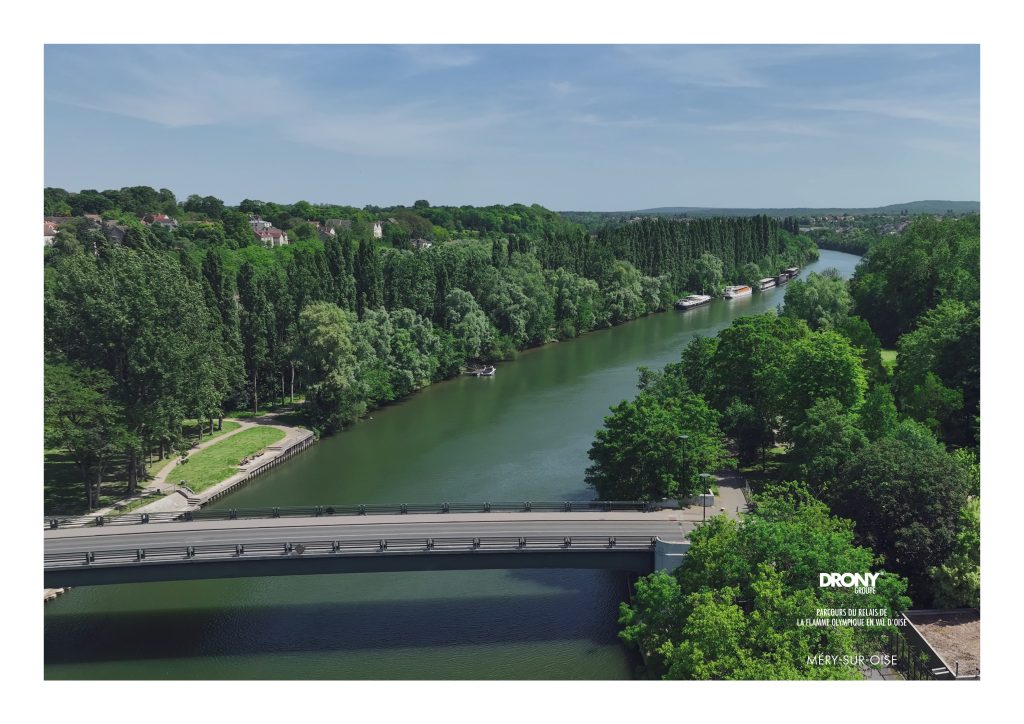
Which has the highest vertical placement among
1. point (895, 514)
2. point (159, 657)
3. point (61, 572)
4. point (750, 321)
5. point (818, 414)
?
point (750, 321)

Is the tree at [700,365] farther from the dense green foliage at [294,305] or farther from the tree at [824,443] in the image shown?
the dense green foliage at [294,305]

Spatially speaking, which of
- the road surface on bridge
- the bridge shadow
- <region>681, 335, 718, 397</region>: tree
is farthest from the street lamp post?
<region>681, 335, 718, 397</region>: tree

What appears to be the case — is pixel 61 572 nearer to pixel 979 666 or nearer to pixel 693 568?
pixel 693 568

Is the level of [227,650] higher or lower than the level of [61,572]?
lower

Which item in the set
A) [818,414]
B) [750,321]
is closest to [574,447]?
[750,321]

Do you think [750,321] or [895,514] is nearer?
[895,514]

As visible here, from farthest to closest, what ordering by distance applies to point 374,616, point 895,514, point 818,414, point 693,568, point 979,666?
point 818,414, point 374,616, point 895,514, point 693,568, point 979,666

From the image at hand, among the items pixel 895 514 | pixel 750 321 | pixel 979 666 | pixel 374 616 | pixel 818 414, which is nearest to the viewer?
pixel 979 666

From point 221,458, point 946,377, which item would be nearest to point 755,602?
point 946,377
